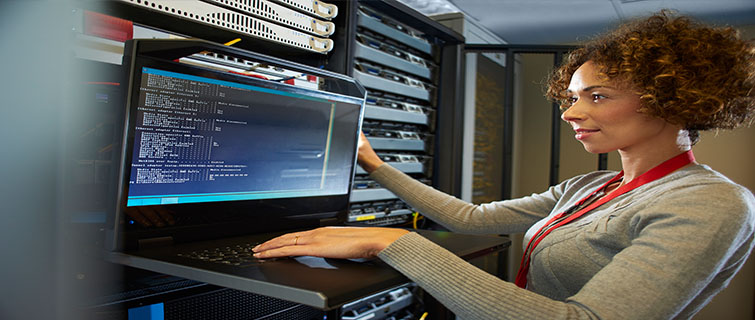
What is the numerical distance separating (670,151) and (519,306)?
1.51ft

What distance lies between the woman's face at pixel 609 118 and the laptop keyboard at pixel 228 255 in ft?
2.13

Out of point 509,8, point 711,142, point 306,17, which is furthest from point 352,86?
point 711,142

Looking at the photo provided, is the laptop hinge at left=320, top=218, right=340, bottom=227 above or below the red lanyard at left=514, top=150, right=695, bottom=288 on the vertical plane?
below

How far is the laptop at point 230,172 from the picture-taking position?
720 mm

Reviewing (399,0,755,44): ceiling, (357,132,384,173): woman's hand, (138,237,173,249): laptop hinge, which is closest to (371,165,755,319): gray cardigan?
(138,237,173,249): laptop hinge

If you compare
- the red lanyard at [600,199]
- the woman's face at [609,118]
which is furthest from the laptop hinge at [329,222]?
the woman's face at [609,118]

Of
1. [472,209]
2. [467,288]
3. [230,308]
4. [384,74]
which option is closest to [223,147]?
[230,308]

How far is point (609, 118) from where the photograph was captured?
93cm

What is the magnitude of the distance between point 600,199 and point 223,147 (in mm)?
724

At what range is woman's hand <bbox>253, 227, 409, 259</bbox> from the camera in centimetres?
80

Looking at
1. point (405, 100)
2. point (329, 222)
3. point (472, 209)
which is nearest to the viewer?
point (329, 222)

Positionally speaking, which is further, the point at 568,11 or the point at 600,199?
the point at 568,11

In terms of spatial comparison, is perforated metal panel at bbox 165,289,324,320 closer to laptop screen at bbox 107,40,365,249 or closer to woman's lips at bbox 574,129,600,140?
laptop screen at bbox 107,40,365,249

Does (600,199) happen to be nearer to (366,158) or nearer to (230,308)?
(366,158)
